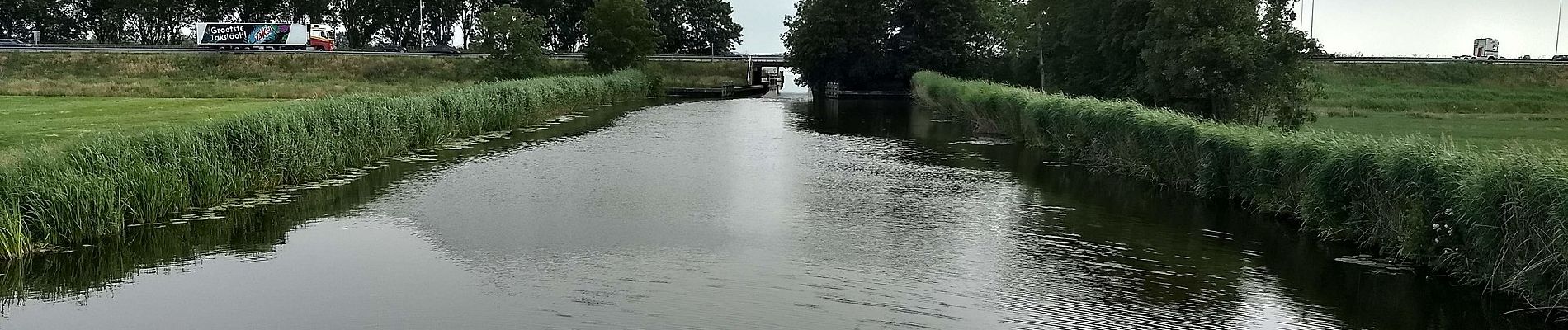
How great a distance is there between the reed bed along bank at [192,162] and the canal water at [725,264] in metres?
0.38

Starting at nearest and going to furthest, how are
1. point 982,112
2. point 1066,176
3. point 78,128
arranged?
point 1066,176 < point 78,128 < point 982,112

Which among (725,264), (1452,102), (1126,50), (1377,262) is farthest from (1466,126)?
(725,264)

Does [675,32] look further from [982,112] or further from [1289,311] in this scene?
[1289,311]

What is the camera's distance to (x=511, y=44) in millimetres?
50438

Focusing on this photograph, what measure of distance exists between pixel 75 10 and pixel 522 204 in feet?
305

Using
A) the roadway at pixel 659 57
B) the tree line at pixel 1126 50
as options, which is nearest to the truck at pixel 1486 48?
the roadway at pixel 659 57

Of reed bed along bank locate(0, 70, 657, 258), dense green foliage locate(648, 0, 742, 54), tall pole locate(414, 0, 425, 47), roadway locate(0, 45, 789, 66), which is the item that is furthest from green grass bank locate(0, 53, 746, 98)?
reed bed along bank locate(0, 70, 657, 258)

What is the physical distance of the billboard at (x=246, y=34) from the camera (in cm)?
7588

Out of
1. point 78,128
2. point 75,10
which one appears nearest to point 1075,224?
point 78,128

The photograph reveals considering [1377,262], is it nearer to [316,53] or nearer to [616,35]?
[616,35]

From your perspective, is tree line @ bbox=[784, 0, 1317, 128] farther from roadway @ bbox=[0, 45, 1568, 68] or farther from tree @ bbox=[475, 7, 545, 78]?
tree @ bbox=[475, 7, 545, 78]

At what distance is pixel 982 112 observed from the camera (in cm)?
3123

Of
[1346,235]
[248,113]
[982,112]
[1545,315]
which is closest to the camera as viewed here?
[1545,315]

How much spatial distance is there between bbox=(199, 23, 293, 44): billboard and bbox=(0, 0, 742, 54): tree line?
34.9 feet
